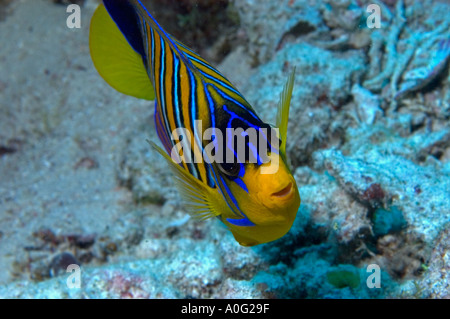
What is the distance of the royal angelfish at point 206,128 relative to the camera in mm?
1420

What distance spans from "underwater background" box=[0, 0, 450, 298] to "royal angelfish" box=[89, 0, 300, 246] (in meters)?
1.22

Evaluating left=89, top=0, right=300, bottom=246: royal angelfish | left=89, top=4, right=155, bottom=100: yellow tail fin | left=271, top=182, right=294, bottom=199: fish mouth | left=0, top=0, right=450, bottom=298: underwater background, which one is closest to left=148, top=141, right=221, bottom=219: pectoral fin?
left=89, top=0, right=300, bottom=246: royal angelfish

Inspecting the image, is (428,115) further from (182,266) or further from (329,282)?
(182,266)

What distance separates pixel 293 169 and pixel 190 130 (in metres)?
2.18

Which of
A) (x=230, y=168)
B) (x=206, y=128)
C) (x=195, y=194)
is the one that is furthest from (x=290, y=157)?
(x=230, y=168)

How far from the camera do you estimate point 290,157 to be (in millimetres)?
3676

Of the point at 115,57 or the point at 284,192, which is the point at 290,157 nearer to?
the point at 115,57

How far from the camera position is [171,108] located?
1.85 meters

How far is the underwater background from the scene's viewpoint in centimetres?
276

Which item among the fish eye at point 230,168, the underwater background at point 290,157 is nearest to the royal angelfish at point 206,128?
the fish eye at point 230,168

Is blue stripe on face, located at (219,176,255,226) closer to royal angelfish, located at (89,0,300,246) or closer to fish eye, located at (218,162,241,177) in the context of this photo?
royal angelfish, located at (89,0,300,246)

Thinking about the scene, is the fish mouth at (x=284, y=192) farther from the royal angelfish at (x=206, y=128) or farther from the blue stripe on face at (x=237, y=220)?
the blue stripe on face at (x=237, y=220)

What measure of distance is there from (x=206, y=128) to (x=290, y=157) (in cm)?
221
